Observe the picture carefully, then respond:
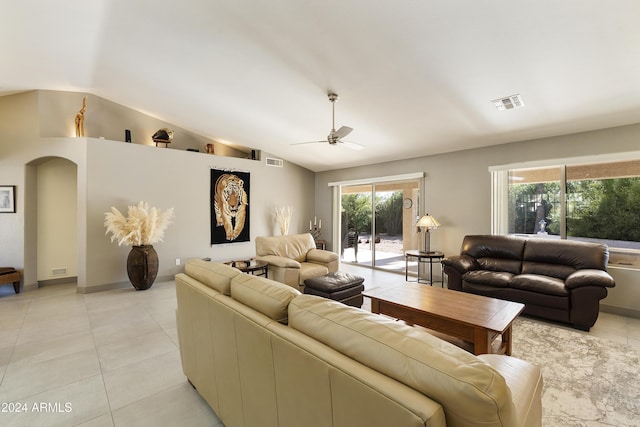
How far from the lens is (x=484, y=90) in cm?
312

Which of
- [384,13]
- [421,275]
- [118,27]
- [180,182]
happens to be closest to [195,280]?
[384,13]

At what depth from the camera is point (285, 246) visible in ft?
15.0

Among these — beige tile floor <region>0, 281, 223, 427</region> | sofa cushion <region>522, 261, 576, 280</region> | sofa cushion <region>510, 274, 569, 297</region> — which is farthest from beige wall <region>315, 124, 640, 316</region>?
beige tile floor <region>0, 281, 223, 427</region>

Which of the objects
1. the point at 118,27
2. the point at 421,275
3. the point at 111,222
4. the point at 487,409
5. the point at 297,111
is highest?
the point at 118,27

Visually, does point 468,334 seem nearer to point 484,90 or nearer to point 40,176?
point 484,90

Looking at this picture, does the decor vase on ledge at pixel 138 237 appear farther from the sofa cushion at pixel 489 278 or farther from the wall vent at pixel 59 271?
the sofa cushion at pixel 489 278

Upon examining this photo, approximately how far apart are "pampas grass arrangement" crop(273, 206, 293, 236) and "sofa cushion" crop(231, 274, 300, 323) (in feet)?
17.1

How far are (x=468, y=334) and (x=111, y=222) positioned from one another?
194 inches

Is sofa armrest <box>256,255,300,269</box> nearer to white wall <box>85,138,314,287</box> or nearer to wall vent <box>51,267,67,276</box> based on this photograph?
white wall <box>85,138,314,287</box>

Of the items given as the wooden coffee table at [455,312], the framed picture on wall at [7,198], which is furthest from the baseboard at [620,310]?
the framed picture on wall at [7,198]

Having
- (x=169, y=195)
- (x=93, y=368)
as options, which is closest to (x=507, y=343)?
(x=93, y=368)

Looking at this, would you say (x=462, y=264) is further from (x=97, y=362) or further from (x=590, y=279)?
(x=97, y=362)

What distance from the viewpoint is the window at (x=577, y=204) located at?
3.61 meters

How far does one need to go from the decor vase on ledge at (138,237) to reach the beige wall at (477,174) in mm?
4496
